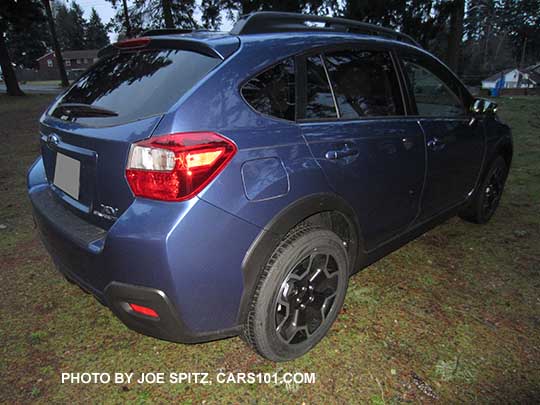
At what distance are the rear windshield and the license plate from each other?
211 millimetres

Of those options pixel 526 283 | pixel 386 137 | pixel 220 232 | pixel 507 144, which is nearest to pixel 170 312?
pixel 220 232

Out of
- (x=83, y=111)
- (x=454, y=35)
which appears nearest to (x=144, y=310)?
(x=83, y=111)

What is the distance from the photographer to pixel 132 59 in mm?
2092

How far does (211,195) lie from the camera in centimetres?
157

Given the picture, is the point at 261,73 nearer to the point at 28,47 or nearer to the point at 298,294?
the point at 298,294

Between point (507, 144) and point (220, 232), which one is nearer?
point (220, 232)

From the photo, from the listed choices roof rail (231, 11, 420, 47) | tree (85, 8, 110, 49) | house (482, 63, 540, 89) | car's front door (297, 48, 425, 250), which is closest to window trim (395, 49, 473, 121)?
car's front door (297, 48, 425, 250)

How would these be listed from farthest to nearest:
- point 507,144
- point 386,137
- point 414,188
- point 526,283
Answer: point 507,144, point 526,283, point 414,188, point 386,137

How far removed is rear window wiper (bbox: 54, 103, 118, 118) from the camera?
1.83 m

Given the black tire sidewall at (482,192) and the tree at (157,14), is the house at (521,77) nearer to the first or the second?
the tree at (157,14)

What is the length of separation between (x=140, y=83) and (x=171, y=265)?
0.95 meters

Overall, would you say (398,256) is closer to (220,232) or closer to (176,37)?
(220,232)

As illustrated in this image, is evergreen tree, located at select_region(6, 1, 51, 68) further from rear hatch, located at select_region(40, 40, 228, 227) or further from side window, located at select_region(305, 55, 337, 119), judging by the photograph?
side window, located at select_region(305, 55, 337, 119)

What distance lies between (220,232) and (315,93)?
962 millimetres
